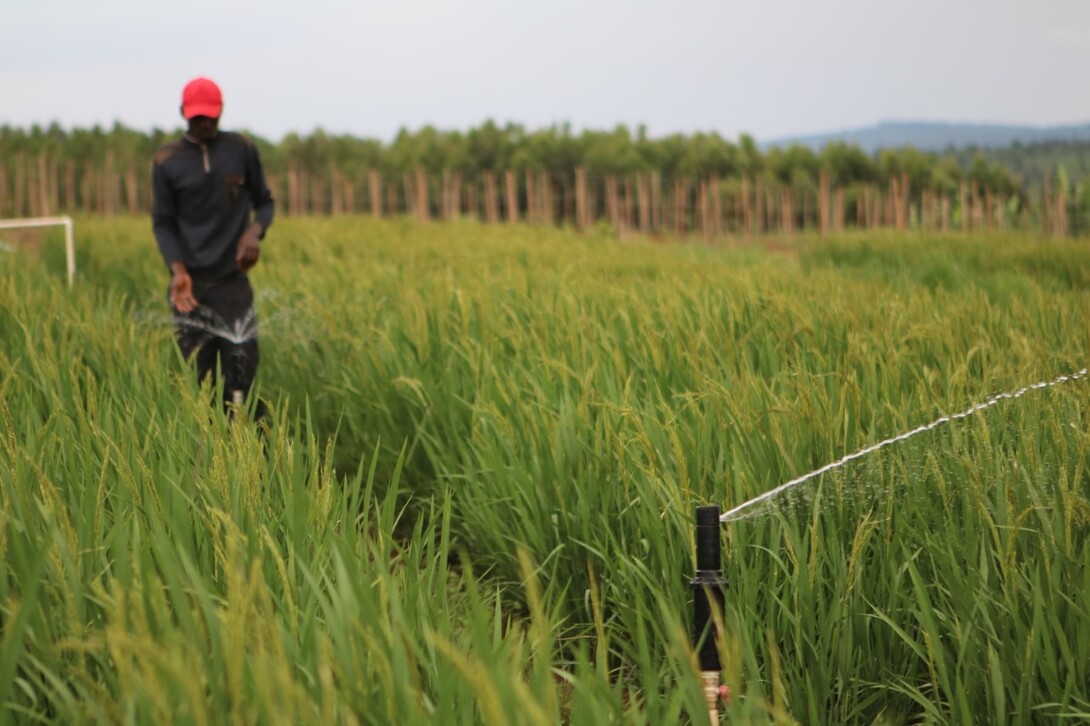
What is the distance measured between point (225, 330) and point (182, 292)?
9.9 inches

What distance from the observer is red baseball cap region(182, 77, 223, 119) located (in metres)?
5.21

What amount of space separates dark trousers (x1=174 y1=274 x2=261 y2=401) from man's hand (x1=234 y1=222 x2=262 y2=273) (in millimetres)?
152

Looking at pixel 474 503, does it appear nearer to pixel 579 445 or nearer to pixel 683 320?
pixel 579 445

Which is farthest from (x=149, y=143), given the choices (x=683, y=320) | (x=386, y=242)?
(x=683, y=320)

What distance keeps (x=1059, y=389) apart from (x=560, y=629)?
153cm

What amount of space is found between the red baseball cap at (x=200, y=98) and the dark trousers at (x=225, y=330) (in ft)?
2.52

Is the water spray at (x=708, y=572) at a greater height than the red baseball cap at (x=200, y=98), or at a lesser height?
lesser

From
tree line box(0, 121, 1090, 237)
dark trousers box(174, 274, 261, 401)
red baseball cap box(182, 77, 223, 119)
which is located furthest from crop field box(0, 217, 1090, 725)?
tree line box(0, 121, 1090, 237)

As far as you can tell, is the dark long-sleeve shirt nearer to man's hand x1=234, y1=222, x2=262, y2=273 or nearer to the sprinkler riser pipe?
man's hand x1=234, y1=222, x2=262, y2=273

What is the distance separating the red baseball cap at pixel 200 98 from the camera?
521 cm

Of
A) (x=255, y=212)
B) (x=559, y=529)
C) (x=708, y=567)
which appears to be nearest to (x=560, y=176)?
(x=255, y=212)

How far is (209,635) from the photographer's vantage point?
→ 5.90ft

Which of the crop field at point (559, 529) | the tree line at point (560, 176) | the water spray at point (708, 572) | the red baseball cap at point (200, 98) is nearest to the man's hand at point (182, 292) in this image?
the crop field at point (559, 529)

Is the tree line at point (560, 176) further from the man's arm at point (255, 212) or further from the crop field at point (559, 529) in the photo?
the crop field at point (559, 529)
